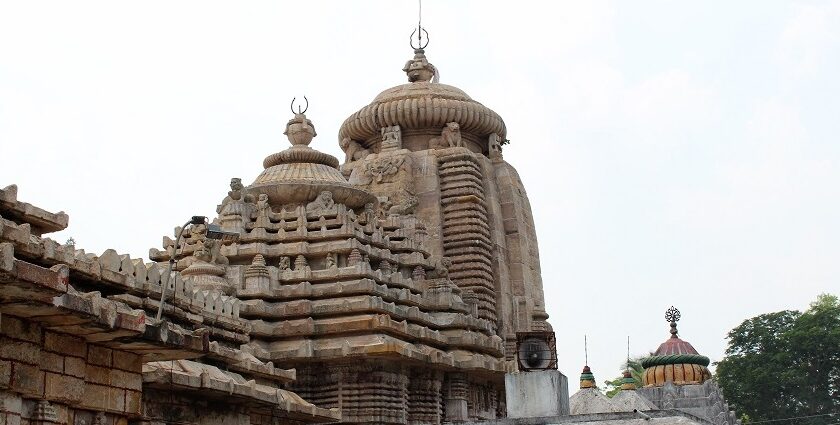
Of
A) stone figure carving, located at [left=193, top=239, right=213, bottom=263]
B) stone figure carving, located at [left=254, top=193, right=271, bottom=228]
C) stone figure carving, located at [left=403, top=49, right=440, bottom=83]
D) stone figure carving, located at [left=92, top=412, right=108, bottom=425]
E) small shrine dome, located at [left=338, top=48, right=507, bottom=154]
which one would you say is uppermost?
stone figure carving, located at [left=403, top=49, right=440, bottom=83]

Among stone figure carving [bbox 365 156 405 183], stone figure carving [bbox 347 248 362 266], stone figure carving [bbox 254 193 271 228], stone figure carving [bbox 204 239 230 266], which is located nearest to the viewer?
stone figure carving [bbox 204 239 230 266]

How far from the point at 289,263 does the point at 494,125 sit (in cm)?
1351

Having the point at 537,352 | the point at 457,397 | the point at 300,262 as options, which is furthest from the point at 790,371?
the point at 537,352

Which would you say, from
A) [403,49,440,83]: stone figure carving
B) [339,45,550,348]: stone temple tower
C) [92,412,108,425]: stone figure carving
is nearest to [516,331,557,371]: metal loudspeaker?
[92,412,108,425]: stone figure carving

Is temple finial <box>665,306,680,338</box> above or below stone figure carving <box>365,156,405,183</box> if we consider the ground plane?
below

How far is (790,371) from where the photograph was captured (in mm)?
67625

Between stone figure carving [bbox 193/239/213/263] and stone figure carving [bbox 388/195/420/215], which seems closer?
stone figure carving [bbox 193/239/213/263]

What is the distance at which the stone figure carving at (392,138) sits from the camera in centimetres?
4522

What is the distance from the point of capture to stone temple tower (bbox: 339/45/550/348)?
141 feet

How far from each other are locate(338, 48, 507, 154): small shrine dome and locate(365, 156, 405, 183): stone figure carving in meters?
1.57

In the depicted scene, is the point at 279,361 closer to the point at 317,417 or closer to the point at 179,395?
the point at 317,417

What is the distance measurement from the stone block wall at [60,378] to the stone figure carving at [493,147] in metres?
30.0

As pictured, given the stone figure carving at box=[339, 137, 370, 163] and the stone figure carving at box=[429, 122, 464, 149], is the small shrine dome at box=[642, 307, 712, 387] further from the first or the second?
the stone figure carving at box=[339, 137, 370, 163]

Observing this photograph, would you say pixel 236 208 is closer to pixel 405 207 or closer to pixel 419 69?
pixel 405 207
